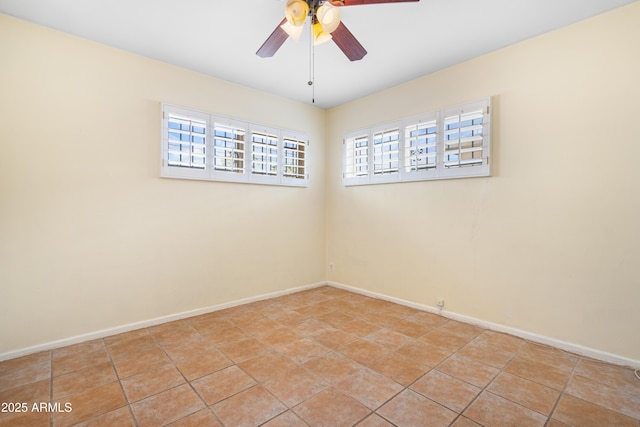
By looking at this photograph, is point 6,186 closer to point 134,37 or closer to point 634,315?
point 134,37

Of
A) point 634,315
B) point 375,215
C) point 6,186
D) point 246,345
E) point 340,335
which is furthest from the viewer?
point 375,215

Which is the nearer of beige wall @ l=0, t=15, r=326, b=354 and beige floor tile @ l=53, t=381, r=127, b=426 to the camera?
beige floor tile @ l=53, t=381, r=127, b=426

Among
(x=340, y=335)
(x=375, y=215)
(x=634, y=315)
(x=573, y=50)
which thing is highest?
(x=573, y=50)

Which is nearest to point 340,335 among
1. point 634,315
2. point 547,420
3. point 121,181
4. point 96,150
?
point 547,420

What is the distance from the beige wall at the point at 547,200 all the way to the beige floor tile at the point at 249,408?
231 centimetres

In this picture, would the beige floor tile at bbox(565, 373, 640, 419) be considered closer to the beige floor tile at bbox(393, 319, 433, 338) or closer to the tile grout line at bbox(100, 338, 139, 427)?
the beige floor tile at bbox(393, 319, 433, 338)

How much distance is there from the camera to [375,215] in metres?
4.08

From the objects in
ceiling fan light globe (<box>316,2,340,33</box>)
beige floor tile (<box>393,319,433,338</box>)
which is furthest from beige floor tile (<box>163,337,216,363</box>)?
ceiling fan light globe (<box>316,2,340,33</box>)

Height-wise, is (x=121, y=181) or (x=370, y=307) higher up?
(x=121, y=181)

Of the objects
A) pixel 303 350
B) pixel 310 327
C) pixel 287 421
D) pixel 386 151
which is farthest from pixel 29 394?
pixel 386 151

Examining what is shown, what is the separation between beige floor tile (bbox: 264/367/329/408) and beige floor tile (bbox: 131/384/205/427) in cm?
47

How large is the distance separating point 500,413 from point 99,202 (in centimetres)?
364

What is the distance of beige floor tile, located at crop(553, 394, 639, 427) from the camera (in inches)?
65.7

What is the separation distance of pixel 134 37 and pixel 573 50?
3.95 meters
